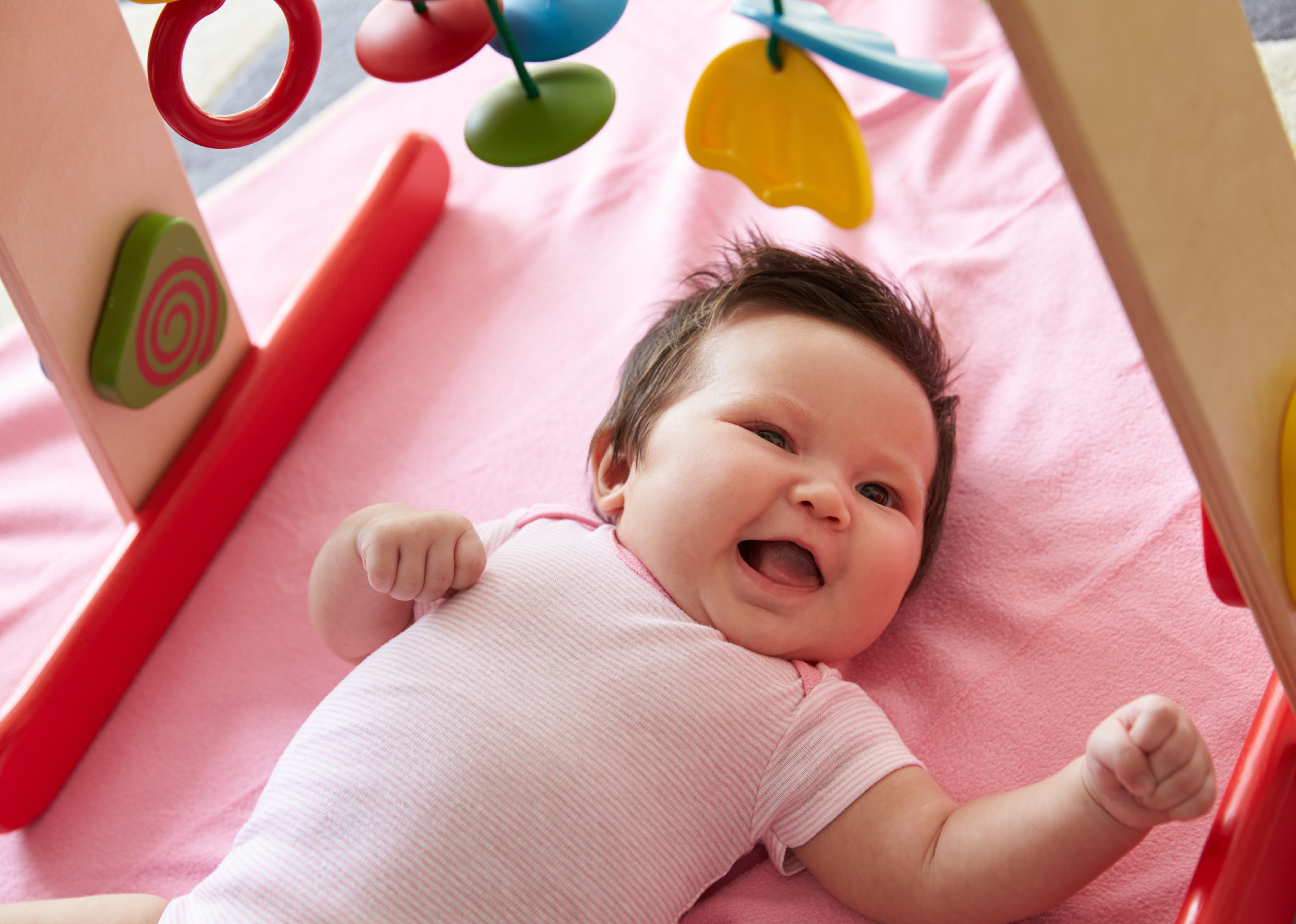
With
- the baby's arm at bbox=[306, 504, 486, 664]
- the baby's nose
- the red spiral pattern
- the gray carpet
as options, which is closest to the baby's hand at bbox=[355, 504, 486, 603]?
the baby's arm at bbox=[306, 504, 486, 664]

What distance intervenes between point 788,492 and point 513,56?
1.11 feet

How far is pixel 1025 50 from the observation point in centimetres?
44

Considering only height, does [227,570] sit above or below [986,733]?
above

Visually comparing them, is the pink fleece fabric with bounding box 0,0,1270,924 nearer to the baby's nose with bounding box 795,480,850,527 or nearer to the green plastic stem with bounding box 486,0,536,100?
the baby's nose with bounding box 795,480,850,527

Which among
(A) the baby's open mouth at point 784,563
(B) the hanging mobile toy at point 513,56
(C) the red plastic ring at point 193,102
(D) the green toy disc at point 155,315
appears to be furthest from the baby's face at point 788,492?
(D) the green toy disc at point 155,315

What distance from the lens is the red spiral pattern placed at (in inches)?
39.7

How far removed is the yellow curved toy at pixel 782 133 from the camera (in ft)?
2.58

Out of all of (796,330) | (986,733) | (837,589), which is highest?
(796,330)

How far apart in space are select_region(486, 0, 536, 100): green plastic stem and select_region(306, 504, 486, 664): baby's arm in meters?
0.29

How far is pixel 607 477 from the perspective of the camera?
0.92 metres

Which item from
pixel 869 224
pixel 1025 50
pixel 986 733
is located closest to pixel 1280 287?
pixel 1025 50

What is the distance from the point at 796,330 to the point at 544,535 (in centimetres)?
24

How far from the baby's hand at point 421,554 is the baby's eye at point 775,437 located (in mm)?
213

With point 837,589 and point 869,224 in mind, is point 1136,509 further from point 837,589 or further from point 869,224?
point 869,224
